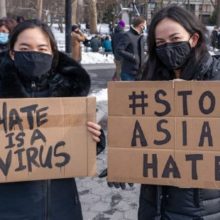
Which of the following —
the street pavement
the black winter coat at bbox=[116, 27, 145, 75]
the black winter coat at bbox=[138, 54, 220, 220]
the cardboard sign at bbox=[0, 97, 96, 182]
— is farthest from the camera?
the black winter coat at bbox=[116, 27, 145, 75]

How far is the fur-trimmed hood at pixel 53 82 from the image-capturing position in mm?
2230

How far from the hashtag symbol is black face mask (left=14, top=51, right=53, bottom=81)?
41cm

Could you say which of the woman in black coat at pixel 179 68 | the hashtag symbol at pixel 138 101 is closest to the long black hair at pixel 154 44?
the woman in black coat at pixel 179 68

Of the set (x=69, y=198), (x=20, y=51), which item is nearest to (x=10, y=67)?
(x=20, y=51)

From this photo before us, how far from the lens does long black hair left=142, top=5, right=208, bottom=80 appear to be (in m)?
2.16

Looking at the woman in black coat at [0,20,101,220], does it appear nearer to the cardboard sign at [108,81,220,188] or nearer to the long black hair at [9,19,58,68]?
the long black hair at [9,19,58,68]

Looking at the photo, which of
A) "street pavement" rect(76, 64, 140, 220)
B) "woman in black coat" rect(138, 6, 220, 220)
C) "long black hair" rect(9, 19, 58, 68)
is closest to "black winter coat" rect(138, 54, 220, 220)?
"woman in black coat" rect(138, 6, 220, 220)

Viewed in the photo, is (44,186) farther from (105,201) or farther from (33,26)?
(105,201)

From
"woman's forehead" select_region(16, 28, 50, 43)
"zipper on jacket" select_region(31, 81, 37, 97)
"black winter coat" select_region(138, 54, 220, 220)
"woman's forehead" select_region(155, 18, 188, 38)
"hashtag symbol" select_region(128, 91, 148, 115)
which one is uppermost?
"woman's forehead" select_region(155, 18, 188, 38)

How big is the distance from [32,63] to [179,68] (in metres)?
0.65

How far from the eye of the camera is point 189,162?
2.15 meters

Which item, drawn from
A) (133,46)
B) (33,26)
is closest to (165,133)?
(33,26)

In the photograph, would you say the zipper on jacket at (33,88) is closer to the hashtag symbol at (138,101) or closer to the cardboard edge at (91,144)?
the cardboard edge at (91,144)

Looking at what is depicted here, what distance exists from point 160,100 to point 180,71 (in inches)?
6.4
